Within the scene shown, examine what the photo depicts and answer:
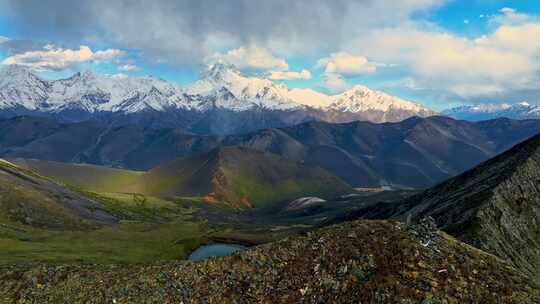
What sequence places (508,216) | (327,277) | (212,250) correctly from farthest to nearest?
(212,250), (508,216), (327,277)

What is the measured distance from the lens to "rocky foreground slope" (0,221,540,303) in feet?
93.5

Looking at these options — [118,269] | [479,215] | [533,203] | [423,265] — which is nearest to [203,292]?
[118,269]

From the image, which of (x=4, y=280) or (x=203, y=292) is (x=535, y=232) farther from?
(x=4, y=280)

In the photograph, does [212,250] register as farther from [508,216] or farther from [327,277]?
[327,277]

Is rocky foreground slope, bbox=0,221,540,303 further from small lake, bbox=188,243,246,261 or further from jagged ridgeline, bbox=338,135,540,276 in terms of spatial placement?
small lake, bbox=188,243,246,261

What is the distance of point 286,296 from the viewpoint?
30.3 m

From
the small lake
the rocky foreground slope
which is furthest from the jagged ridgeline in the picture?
the small lake

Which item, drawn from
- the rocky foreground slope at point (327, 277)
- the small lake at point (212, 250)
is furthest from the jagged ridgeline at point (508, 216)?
the small lake at point (212, 250)

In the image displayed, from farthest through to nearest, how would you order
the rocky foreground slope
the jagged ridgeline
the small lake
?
the small lake
the jagged ridgeline
the rocky foreground slope

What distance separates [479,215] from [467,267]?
51.9 m

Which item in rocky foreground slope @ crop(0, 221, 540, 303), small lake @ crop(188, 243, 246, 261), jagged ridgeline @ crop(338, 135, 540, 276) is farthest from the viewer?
small lake @ crop(188, 243, 246, 261)

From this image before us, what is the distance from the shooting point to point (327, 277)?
30547 millimetres

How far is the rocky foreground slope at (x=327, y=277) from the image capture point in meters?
28.5

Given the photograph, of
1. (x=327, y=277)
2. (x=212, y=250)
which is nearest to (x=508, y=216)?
(x=327, y=277)
